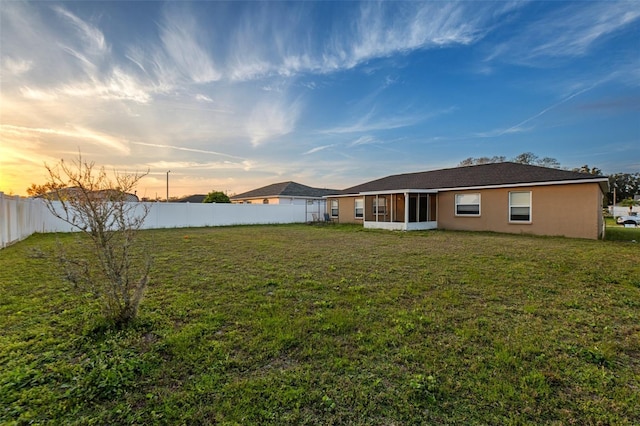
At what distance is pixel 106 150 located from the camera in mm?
11375

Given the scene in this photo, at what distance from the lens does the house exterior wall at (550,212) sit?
11.2 m

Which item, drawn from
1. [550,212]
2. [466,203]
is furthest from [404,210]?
[550,212]

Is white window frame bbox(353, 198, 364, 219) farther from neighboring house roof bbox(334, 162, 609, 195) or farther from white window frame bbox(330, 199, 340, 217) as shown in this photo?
white window frame bbox(330, 199, 340, 217)

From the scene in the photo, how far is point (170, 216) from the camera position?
731 inches

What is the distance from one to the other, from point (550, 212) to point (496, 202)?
6.94ft

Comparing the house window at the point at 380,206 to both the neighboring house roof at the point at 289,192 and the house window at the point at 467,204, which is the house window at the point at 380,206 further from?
the neighboring house roof at the point at 289,192

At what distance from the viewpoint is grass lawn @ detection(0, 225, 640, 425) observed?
2.04 metres

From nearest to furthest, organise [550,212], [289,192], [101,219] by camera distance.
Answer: [101,219], [550,212], [289,192]

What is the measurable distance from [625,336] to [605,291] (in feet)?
6.70

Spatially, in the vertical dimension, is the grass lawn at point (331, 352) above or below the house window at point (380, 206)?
below

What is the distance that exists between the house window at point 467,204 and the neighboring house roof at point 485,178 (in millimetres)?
611

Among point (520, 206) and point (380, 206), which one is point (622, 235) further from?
point (380, 206)

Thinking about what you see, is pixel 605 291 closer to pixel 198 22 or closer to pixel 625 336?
pixel 625 336

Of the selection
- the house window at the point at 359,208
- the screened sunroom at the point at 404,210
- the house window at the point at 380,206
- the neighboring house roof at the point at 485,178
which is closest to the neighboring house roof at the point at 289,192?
the neighboring house roof at the point at 485,178
